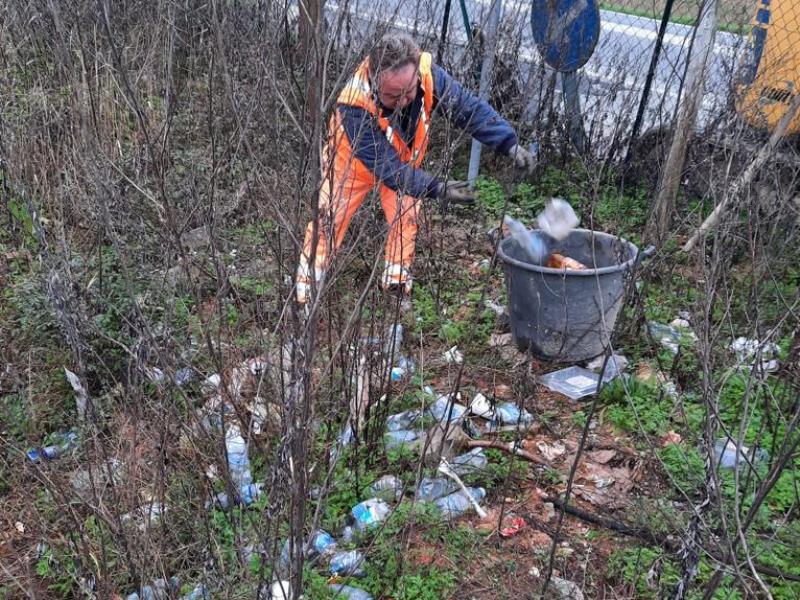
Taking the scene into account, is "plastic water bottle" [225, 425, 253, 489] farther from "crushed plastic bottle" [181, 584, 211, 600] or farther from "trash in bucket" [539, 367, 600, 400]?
"trash in bucket" [539, 367, 600, 400]

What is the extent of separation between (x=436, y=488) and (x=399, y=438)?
318 millimetres

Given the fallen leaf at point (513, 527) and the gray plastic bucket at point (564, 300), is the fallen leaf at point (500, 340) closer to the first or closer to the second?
the gray plastic bucket at point (564, 300)

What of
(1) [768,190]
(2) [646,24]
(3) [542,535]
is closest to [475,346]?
(3) [542,535]

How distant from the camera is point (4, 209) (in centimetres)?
414

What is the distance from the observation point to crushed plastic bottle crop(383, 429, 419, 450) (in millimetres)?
2973

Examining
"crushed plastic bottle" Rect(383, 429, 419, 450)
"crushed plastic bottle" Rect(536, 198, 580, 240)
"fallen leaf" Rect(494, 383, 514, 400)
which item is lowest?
"crushed plastic bottle" Rect(383, 429, 419, 450)

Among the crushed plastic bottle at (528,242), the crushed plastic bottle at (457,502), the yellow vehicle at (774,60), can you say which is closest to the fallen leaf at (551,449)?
the crushed plastic bottle at (457,502)

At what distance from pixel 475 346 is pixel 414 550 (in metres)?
1.38

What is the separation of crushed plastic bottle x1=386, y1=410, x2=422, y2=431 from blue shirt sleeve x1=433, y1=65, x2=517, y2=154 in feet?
4.68

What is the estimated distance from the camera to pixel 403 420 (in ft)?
10.3

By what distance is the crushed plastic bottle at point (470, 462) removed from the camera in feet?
Answer: 9.29

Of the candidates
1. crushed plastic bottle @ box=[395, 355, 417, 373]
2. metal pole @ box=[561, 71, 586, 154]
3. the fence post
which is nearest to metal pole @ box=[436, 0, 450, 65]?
metal pole @ box=[561, 71, 586, 154]

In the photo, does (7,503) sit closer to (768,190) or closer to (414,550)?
(414,550)

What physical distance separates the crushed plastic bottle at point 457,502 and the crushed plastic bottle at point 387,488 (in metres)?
0.15
